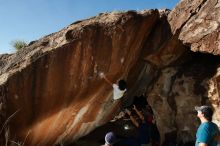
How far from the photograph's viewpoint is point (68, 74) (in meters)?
7.48

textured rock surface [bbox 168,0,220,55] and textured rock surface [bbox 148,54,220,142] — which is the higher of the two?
textured rock surface [bbox 168,0,220,55]

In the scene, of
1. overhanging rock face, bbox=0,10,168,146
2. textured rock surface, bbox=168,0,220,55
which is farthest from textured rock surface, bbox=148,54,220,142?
overhanging rock face, bbox=0,10,168,146

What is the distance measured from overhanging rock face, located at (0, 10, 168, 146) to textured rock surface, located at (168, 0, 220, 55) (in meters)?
0.62

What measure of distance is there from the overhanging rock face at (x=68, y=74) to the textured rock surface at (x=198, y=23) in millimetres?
624

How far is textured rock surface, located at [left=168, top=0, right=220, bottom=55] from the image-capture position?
7.64 m

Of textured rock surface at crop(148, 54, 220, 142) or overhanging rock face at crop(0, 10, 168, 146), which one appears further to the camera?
textured rock surface at crop(148, 54, 220, 142)

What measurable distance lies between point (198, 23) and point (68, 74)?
10.5ft

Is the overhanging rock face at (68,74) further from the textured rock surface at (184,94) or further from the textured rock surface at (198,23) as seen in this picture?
the textured rock surface at (184,94)

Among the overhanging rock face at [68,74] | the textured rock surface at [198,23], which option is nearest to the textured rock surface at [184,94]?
the textured rock surface at [198,23]

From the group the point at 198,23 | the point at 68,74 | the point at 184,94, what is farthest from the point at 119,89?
the point at 198,23

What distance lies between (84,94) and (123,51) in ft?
4.57

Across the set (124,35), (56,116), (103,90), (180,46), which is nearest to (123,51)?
(124,35)

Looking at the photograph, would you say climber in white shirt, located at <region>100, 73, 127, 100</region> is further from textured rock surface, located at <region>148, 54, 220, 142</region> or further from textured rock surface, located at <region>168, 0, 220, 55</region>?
textured rock surface, located at <region>168, 0, 220, 55</region>

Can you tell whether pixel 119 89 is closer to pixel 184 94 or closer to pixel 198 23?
pixel 184 94
